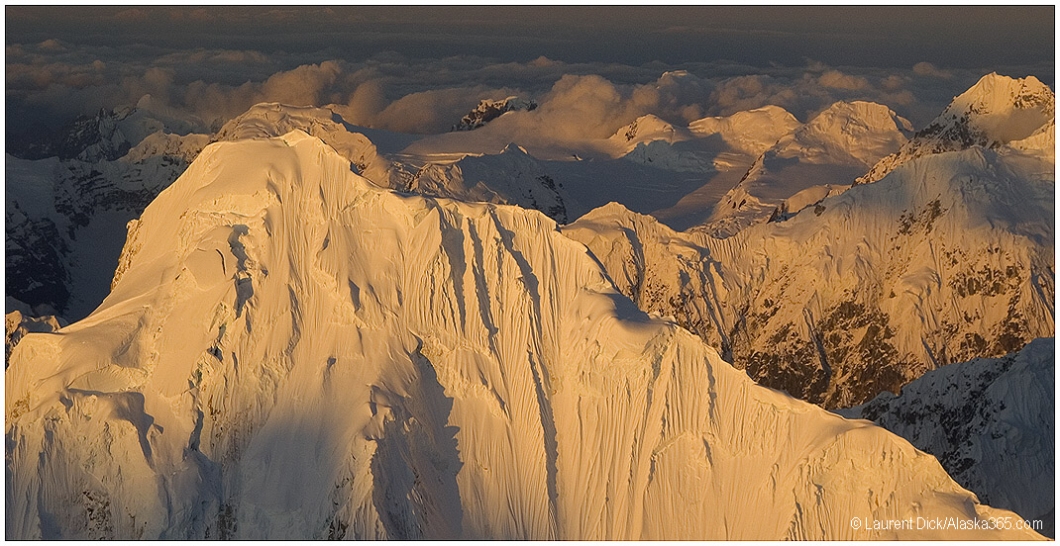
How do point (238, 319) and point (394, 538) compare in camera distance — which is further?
point (238, 319)

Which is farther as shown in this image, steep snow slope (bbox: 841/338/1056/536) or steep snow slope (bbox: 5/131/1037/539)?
steep snow slope (bbox: 841/338/1056/536)

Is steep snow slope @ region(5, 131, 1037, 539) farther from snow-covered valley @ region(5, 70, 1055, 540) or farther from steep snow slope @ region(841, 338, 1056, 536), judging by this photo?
steep snow slope @ region(841, 338, 1056, 536)

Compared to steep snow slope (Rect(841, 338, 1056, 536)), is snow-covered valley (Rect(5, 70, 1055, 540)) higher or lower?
higher

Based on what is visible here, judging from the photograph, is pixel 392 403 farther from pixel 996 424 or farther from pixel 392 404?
pixel 996 424

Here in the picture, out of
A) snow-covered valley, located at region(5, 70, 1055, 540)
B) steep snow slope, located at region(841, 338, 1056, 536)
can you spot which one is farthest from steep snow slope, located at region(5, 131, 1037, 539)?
steep snow slope, located at region(841, 338, 1056, 536)

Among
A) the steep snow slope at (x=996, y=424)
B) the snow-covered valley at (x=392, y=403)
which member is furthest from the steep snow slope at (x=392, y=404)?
the steep snow slope at (x=996, y=424)

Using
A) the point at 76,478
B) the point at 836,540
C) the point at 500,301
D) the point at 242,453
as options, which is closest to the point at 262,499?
the point at 242,453

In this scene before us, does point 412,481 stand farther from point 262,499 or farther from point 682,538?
point 682,538
